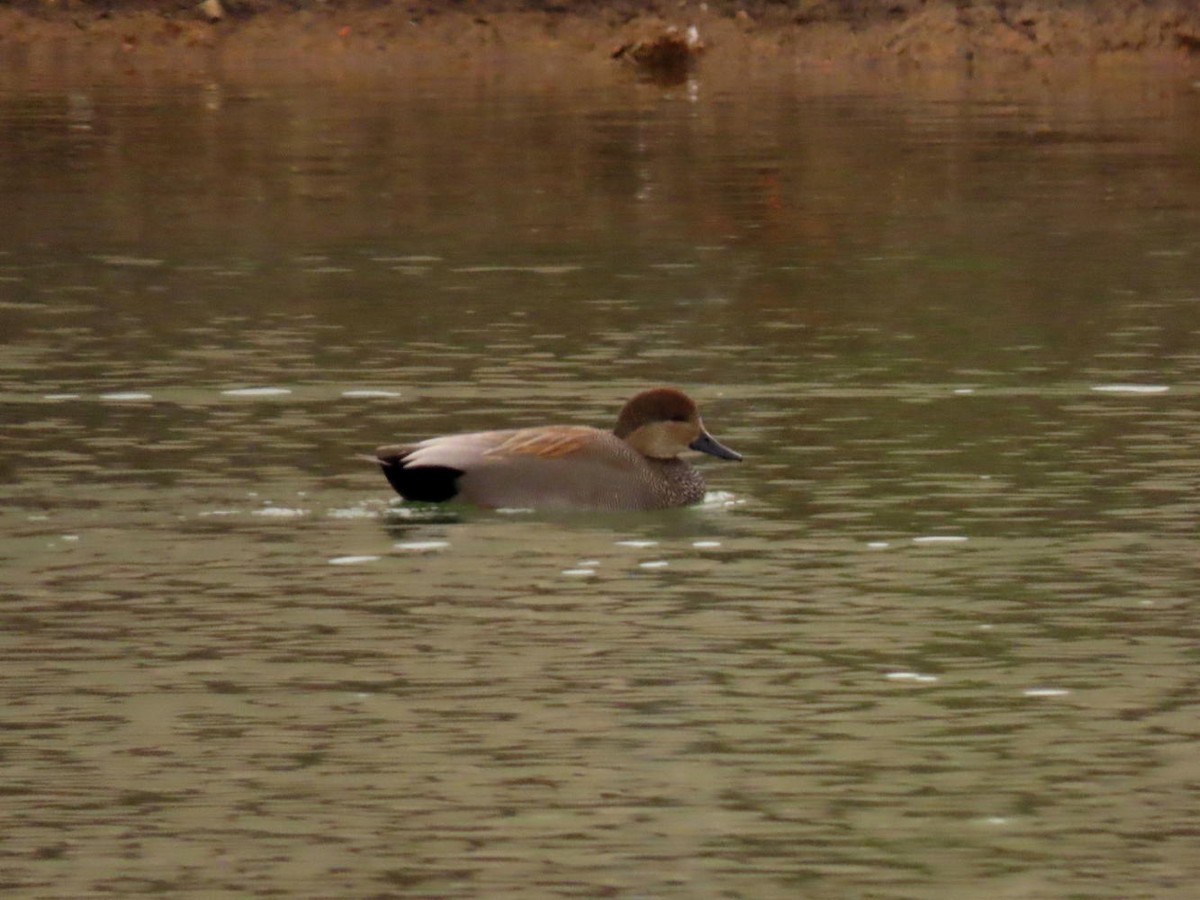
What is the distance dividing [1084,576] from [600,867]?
119 inches

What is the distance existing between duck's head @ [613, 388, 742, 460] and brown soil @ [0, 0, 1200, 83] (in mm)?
21145

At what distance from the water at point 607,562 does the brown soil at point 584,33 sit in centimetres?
1242

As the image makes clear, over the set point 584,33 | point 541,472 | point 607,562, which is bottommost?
point 584,33

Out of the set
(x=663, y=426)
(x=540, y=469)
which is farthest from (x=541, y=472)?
(x=663, y=426)

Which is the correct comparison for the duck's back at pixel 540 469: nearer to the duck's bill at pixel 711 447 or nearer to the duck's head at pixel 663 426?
the duck's head at pixel 663 426

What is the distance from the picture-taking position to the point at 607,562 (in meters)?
9.59

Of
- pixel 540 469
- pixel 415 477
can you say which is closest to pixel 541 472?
pixel 540 469

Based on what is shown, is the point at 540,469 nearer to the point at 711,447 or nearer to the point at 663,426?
the point at 663,426

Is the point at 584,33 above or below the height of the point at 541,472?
below

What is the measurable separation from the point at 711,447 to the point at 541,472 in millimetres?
704

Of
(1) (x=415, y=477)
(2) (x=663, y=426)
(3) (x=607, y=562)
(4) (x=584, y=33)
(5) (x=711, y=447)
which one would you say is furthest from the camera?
(4) (x=584, y=33)

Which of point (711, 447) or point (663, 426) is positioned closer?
point (663, 426)

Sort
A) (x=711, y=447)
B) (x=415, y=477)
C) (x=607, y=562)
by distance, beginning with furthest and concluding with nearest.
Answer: (x=711, y=447)
(x=415, y=477)
(x=607, y=562)

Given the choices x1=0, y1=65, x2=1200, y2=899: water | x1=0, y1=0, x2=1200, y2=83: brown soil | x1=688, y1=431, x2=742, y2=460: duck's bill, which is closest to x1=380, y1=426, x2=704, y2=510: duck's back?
x1=0, y1=65, x2=1200, y2=899: water
